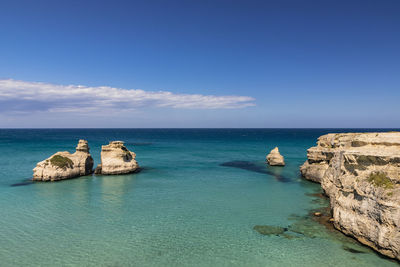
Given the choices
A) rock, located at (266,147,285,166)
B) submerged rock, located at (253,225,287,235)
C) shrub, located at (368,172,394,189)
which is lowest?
submerged rock, located at (253,225,287,235)

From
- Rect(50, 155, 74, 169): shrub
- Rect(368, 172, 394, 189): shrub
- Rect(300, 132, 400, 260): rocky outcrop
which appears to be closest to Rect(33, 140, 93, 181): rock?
Rect(50, 155, 74, 169): shrub

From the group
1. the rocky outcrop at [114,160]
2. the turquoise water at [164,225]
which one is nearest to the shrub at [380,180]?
the turquoise water at [164,225]

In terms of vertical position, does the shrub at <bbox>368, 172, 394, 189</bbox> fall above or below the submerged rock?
above

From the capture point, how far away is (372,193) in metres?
16.5

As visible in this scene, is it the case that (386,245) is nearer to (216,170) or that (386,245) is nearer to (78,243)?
(78,243)

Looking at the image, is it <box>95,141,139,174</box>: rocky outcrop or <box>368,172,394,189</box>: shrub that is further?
<box>95,141,139,174</box>: rocky outcrop

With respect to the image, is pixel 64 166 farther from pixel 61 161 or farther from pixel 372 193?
pixel 372 193

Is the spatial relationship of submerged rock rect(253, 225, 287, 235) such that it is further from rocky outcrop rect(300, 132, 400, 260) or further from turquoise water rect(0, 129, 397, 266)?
rocky outcrop rect(300, 132, 400, 260)

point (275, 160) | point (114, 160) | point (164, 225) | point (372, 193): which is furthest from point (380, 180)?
point (114, 160)

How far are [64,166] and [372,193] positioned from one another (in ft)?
131

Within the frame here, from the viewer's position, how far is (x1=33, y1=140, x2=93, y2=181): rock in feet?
123

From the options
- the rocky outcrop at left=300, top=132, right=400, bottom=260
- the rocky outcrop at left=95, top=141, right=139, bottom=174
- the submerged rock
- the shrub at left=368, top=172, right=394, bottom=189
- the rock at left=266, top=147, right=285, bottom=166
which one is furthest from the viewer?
the rock at left=266, top=147, right=285, bottom=166

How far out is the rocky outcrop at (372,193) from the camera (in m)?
15.2

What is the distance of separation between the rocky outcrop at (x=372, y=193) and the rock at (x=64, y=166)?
37.1m
